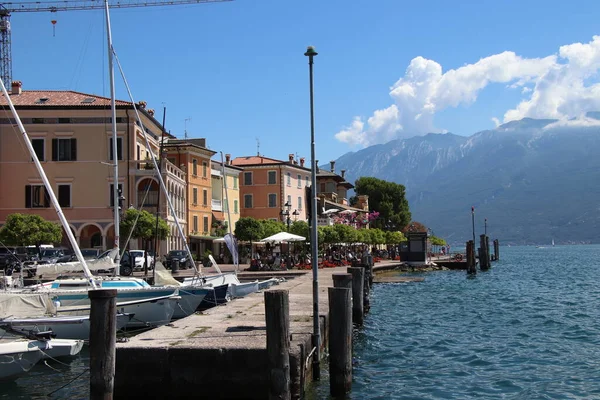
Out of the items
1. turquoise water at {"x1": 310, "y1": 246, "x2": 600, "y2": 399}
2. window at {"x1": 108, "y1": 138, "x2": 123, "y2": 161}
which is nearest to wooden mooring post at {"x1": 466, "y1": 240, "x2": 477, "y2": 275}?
turquoise water at {"x1": 310, "y1": 246, "x2": 600, "y2": 399}

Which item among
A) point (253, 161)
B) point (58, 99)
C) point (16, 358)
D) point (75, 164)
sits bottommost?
point (16, 358)

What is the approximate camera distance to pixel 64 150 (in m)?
52.9

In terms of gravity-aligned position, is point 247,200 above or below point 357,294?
above

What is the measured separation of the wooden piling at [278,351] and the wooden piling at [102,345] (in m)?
2.62

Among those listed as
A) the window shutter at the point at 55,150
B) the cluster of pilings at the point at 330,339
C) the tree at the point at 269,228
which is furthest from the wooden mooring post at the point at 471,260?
the cluster of pilings at the point at 330,339

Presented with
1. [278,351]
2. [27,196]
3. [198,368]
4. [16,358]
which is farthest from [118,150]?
[278,351]

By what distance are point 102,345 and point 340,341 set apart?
15.4ft

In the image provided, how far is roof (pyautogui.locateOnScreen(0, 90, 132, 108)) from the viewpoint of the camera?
5238 centimetres

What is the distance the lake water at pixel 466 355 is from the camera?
53.7 ft

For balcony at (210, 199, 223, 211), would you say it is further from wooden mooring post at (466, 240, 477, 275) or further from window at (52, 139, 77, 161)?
wooden mooring post at (466, 240, 477, 275)

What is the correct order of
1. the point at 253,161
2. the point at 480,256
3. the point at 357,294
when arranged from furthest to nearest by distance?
the point at 253,161 < the point at 480,256 < the point at 357,294

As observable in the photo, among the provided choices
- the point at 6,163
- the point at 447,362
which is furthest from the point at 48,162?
the point at 447,362

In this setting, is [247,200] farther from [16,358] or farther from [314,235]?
[314,235]

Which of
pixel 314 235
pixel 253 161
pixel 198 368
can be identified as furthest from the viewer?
pixel 253 161
